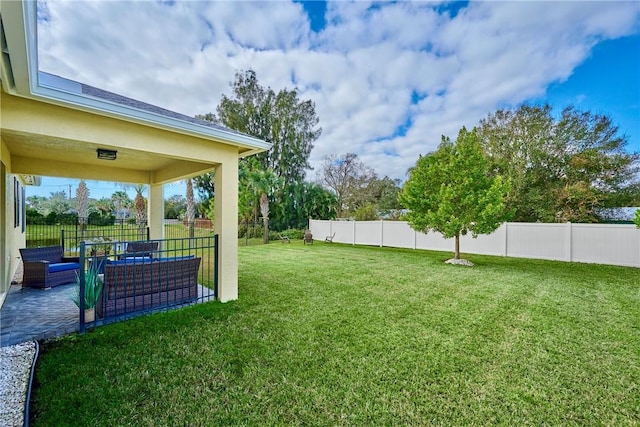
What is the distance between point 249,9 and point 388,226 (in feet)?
39.3

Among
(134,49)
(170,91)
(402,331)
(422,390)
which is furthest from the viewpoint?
(170,91)

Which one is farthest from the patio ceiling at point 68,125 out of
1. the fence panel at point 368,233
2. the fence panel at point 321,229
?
the fence panel at point 321,229

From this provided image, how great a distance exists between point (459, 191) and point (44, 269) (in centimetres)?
1148

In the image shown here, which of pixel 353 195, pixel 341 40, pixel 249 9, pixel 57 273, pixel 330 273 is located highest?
pixel 341 40

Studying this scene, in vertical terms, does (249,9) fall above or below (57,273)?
above

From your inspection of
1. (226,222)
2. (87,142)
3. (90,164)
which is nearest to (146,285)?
(226,222)

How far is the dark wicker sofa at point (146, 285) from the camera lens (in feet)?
14.1

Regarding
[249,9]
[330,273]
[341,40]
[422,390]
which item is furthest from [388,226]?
[422,390]

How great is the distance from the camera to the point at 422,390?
2752 millimetres

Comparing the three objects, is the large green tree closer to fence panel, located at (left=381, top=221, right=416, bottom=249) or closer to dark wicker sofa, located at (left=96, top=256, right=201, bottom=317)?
fence panel, located at (left=381, top=221, right=416, bottom=249)

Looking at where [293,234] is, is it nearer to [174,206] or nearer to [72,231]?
[72,231]

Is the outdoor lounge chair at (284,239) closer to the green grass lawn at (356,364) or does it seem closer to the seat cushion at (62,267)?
the seat cushion at (62,267)

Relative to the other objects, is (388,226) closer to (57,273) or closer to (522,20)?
(522,20)

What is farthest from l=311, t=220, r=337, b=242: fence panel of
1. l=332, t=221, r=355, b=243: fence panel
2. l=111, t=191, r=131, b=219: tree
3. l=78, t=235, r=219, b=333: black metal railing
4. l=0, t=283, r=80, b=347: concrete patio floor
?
l=111, t=191, r=131, b=219: tree
